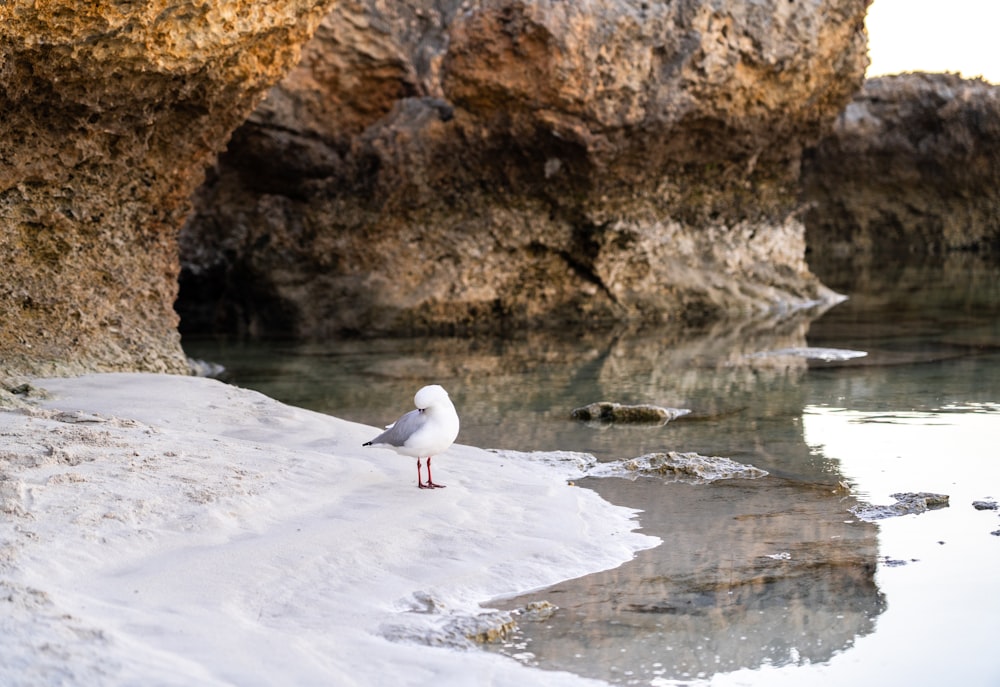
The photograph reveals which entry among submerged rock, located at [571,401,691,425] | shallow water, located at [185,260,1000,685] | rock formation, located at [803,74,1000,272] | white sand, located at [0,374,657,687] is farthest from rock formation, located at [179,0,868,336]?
rock formation, located at [803,74,1000,272]

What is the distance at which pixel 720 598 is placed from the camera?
4.04 meters

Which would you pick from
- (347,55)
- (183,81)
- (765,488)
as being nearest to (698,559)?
(765,488)

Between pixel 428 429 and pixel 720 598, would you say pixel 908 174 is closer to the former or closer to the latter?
pixel 428 429

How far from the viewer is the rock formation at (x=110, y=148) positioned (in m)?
7.30

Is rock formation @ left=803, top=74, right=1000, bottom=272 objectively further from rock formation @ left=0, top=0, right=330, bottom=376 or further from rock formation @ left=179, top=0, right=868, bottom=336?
rock formation @ left=0, top=0, right=330, bottom=376

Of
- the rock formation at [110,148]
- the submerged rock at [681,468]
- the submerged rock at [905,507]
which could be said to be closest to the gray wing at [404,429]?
the submerged rock at [681,468]

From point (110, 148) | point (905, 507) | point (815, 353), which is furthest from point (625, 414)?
point (110, 148)

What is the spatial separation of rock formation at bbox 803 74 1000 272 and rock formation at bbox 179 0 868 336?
9.47m

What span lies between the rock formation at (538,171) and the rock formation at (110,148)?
4.25 m

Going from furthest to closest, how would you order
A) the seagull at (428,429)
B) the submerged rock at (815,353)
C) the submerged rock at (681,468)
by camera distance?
the submerged rock at (815,353) < the submerged rock at (681,468) < the seagull at (428,429)

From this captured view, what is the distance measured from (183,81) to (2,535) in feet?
16.7

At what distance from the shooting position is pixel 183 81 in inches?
324

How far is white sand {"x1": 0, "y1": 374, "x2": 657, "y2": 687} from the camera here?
327cm

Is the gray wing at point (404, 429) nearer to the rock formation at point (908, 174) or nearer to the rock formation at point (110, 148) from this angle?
the rock formation at point (110, 148)
